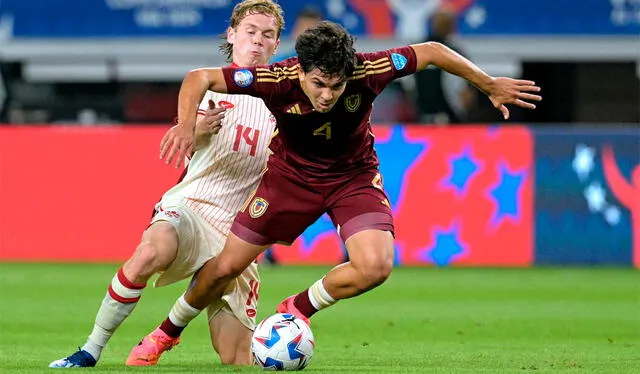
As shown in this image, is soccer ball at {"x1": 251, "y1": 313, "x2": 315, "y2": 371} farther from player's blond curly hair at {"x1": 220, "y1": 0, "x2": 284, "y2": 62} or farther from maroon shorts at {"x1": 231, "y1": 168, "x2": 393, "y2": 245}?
player's blond curly hair at {"x1": 220, "y1": 0, "x2": 284, "y2": 62}

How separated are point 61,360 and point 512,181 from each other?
904cm

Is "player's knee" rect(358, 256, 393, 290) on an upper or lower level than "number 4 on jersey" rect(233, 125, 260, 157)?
lower

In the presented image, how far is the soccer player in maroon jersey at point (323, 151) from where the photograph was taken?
24.8ft

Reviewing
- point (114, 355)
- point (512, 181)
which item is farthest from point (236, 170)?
point (512, 181)

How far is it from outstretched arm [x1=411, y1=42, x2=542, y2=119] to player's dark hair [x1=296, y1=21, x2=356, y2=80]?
20.0 inches

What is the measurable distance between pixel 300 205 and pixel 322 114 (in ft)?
1.87

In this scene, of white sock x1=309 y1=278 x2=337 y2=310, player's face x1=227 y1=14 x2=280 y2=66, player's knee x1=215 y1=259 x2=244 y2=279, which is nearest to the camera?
white sock x1=309 y1=278 x2=337 y2=310

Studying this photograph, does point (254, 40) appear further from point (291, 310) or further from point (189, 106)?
point (291, 310)

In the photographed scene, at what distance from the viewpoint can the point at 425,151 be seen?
52.6 feet

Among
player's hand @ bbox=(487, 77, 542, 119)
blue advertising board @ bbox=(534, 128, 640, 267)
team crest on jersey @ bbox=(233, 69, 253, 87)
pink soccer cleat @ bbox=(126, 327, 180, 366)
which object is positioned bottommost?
blue advertising board @ bbox=(534, 128, 640, 267)

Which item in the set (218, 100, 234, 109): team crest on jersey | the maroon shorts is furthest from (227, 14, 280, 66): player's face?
the maroon shorts

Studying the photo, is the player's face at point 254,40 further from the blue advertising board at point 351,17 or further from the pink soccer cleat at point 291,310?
Result: the blue advertising board at point 351,17

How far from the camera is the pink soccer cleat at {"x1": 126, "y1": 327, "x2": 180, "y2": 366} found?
8047mm

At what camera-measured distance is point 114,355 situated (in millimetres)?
8602
